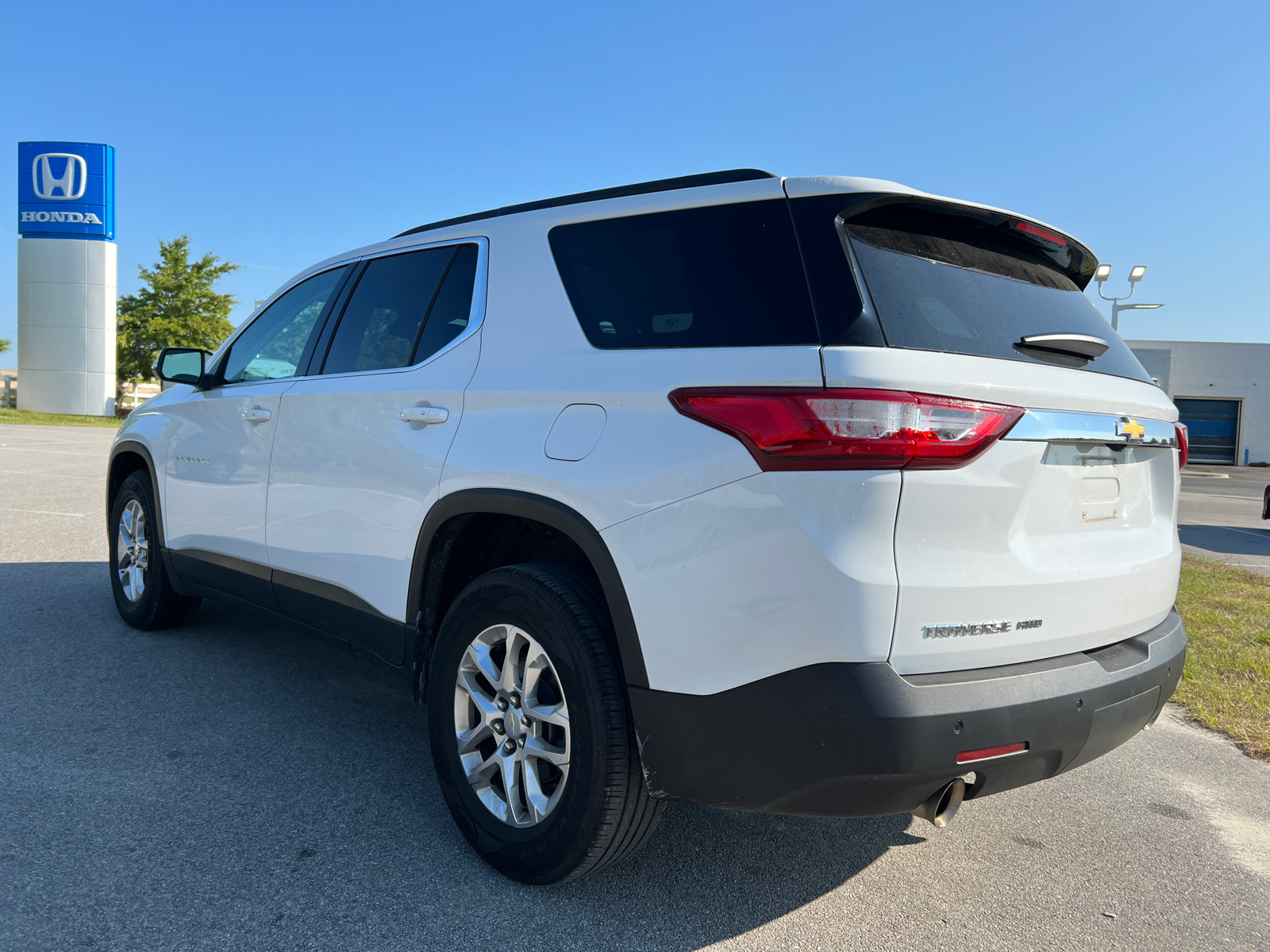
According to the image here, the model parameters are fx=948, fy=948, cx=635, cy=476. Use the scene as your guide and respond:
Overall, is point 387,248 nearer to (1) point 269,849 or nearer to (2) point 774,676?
(1) point 269,849

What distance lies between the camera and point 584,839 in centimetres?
243

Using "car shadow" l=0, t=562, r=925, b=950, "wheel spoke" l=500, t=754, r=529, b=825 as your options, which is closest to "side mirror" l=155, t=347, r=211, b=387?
"car shadow" l=0, t=562, r=925, b=950

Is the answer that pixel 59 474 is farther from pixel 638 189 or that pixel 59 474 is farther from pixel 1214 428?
Result: pixel 1214 428

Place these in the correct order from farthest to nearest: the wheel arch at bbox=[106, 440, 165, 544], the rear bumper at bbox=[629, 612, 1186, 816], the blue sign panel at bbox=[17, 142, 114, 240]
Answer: the blue sign panel at bbox=[17, 142, 114, 240], the wheel arch at bbox=[106, 440, 165, 544], the rear bumper at bbox=[629, 612, 1186, 816]

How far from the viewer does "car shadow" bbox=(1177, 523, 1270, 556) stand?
10.8 m

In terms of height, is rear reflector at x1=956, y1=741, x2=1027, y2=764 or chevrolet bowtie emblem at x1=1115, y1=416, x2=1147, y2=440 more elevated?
chevrolet bowtie emblem at x1=1115, y1=416, x2=1147, y2=440

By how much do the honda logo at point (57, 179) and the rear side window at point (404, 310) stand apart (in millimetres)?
40330

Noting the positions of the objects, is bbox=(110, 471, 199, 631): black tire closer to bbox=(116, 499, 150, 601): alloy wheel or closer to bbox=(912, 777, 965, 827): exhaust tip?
bbox=(116, 499, 150, 601): alloy wheel

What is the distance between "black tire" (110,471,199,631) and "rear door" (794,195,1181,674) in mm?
4073

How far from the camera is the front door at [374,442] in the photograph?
3084 mm

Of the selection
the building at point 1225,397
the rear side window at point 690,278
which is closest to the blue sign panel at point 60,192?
the rear side window at point 690,278

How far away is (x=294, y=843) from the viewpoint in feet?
9.25

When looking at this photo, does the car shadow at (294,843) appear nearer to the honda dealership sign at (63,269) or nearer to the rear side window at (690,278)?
the rear side window at (690,278)

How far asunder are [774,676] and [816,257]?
0.98m
